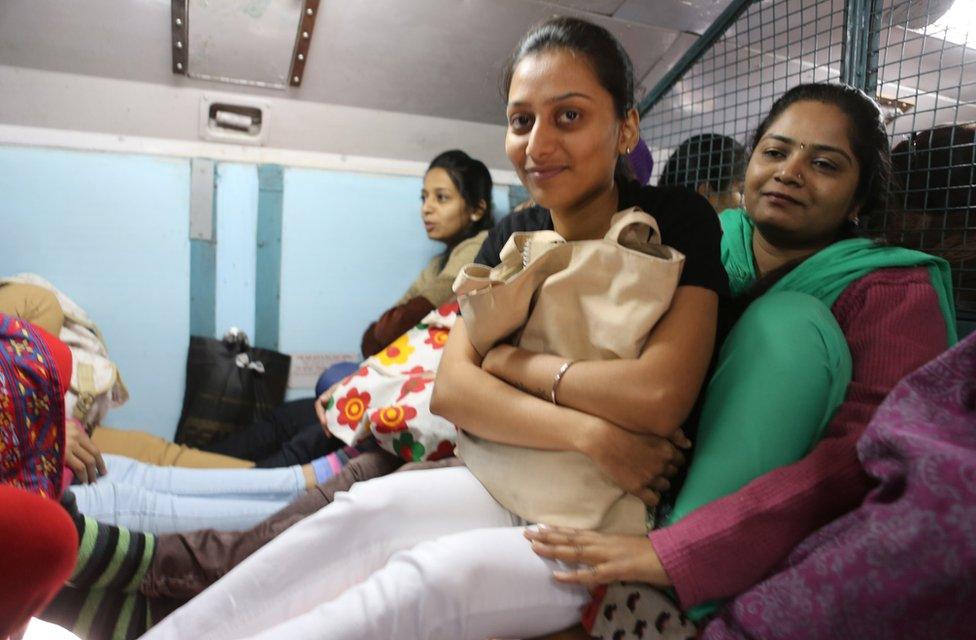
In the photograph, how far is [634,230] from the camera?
86 cm

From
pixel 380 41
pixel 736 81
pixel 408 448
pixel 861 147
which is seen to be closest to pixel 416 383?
pixel 408 448

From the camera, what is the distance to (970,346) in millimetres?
650

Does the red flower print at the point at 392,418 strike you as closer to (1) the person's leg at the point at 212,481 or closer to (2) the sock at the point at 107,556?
(1) the person's leg at the point at 212,481

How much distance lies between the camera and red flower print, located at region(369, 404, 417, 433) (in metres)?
1.31

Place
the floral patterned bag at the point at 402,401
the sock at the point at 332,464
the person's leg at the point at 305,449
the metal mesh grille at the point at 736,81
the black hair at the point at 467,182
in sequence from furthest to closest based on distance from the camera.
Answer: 1. the black hair at the point at 467,182
2. the person's leg at the point at 305,449
3. the metal mesh grille at the point at 736,81
4. the sock at the point at 332,464
5. the floral patterned bag at the point at 402,401

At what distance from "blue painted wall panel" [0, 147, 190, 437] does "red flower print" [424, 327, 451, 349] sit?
1056 millimetres

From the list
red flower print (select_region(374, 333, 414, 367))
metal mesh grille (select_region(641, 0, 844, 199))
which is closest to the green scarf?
metal mesh grille (select_region(641, 0, 844, 199))

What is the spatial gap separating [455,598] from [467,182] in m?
1.59

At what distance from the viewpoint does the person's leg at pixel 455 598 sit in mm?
731

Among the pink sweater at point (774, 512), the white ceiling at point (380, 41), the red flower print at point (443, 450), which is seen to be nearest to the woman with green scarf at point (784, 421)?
the pink sweater at point (774, 512)

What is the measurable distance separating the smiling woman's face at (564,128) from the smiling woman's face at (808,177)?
1.15 ft

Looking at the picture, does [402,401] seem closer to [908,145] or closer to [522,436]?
[522,436]

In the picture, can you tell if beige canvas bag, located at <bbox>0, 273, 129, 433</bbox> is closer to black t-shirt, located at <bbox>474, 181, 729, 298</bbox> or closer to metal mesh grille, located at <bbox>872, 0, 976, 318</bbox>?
black t-shirt, located at <bbox>474, 181, 729, 298</bbox>

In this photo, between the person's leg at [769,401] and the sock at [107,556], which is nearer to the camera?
the person's leg at [769,401]
